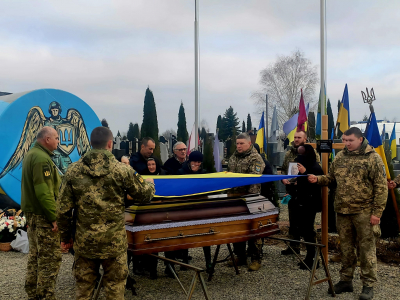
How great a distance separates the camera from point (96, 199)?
280 cm

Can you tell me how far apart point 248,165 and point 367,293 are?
2221 mm

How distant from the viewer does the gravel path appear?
4219mm

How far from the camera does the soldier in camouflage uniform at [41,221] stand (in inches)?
144

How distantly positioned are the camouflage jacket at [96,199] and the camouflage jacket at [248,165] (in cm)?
249

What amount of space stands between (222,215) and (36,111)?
625 centimetres

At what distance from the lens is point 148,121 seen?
773 inches

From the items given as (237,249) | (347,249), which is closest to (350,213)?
(347,249)

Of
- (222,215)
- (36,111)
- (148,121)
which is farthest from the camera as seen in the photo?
(148,121)

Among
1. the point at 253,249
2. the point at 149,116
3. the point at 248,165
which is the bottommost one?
the point at 253,249

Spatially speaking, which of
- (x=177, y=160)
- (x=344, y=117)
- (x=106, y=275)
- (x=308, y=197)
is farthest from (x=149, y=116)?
(x=106, y=275)

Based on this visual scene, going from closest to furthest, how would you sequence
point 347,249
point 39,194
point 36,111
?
point 39,194 < point 347,249 < point 36,111

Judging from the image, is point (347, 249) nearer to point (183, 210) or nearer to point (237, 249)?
point (237, 249)

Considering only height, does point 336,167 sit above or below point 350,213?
above

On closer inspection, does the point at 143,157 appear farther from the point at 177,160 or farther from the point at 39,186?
the point at 39,186
